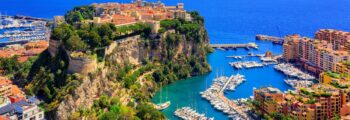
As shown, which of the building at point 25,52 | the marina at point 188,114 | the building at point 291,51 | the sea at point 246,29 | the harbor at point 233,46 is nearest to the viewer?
the marina at point 188,114

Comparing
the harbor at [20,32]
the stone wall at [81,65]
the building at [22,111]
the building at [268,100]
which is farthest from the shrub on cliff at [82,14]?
the building at [268,100]

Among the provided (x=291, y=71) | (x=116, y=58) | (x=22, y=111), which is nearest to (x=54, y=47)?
(x=116, y=58)

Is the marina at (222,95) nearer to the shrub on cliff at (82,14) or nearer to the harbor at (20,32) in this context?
the shrub on cliff at (82,14)

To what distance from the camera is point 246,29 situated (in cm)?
5881

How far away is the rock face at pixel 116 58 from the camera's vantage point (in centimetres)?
2467

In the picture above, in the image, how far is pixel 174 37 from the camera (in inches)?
1423

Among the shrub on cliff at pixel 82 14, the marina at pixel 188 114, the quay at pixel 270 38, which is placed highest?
the shrub on cliff at pixel 82 14

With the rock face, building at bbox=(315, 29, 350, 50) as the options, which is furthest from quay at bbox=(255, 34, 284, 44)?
the rock face

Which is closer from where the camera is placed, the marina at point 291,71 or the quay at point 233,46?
the marina at point 291,71

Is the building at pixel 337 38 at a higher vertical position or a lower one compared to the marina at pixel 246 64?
higher

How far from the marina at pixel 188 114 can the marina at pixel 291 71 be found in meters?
11.3

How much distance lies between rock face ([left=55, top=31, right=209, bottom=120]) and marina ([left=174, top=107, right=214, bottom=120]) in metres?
3.91

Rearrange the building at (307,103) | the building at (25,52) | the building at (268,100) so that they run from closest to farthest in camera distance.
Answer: the building at (307,103) < the building at (268,100) < the building at (25,52)

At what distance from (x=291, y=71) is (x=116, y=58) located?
13876 mm
